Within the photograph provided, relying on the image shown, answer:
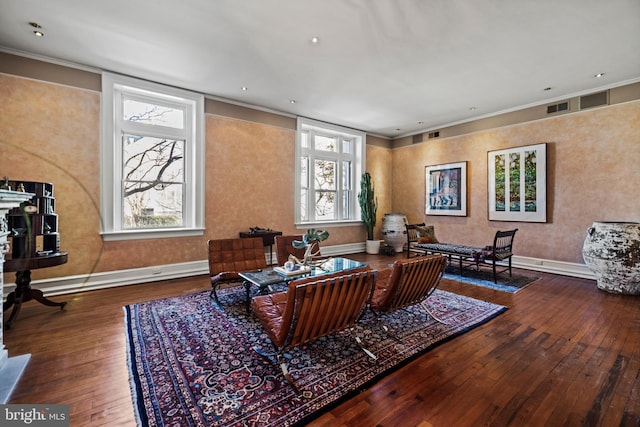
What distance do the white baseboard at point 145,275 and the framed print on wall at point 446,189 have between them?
5.45ft

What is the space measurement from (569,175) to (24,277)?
834 cm

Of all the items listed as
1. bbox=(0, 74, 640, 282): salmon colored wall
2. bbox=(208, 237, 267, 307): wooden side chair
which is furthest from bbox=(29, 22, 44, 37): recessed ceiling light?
bbox=(208, 237, 267, 307): wooden side chair

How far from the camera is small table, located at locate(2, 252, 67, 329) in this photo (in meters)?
3.05

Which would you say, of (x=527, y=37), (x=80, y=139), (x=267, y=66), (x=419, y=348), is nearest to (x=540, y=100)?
(x=527, y=37)

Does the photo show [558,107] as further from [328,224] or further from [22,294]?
[22,294]

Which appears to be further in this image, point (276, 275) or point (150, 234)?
point (150, 234)

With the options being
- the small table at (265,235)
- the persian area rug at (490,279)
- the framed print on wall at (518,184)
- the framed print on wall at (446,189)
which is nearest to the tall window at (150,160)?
the small table at (265,235)

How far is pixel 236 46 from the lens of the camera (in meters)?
3.67

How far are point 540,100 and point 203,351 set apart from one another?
6885 mm

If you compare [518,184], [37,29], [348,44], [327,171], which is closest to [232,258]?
[348,44]

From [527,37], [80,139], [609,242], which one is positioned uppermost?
[527,37]

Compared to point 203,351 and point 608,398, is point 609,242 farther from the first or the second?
point 203,351

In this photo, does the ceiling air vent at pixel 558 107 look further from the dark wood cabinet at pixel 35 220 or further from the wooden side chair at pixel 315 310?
the dark wood cabinet at pixel 35 220

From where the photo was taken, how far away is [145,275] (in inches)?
186
